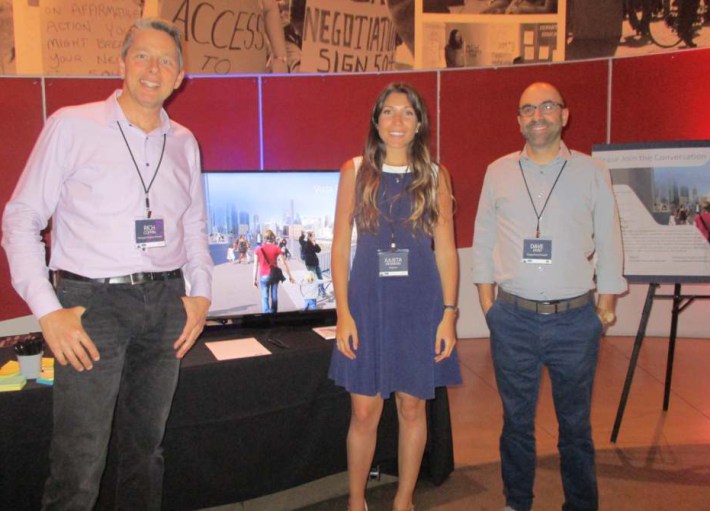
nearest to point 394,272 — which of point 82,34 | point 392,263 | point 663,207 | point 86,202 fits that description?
point 392,263

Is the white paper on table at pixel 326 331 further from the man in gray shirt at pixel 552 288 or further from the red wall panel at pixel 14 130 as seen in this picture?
the red wall panel at pixel 14 130

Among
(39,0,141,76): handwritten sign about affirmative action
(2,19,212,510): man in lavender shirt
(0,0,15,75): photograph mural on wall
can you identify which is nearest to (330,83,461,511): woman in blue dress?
(2,19,212,510): man in lavender shirt

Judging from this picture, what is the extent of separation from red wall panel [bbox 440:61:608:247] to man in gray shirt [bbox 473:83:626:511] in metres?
2.62

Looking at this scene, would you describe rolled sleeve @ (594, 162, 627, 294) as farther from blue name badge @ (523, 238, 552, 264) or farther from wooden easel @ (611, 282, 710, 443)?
wooden easel @ (611, 282, 710, 443)

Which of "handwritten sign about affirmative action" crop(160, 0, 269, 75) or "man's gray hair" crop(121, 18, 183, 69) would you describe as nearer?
"man's gray hair" crop(121, 18, 183, 69)

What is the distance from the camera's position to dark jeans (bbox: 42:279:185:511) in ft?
5.06

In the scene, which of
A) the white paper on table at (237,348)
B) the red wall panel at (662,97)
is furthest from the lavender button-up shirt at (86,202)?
the red wall panel at (662,97)

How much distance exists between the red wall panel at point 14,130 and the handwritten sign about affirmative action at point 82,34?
2.84ft

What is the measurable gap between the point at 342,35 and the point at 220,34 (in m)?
1.11

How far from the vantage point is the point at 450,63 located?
18.5 ft

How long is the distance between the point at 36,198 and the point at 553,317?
1.66m

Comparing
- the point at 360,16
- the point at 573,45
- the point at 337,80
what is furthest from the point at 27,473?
the point at 573,45

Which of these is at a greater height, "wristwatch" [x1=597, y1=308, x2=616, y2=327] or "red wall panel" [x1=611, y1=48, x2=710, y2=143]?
"red wall panel" [x1=611, y1=48, x2=710, y2=143]

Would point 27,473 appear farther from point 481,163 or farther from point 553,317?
point 481,163
